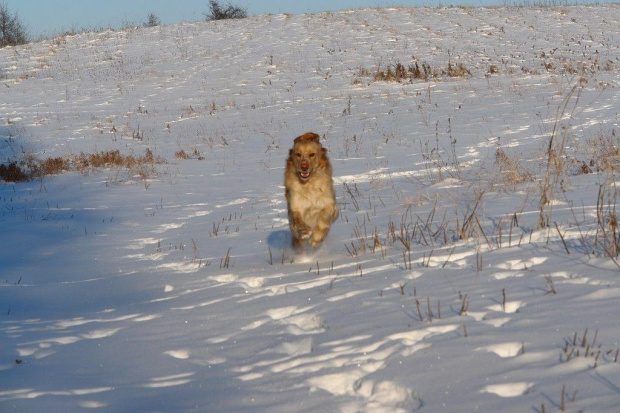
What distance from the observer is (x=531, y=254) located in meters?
5.33

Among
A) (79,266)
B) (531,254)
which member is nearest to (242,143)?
(79,266)

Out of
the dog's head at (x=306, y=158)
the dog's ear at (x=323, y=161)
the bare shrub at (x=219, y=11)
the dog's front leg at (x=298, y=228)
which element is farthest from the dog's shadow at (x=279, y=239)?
the bare shrub at (x=219, y=11)

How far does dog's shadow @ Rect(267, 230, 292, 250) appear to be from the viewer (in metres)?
7.84

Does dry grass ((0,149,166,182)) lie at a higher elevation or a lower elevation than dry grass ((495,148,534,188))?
higher

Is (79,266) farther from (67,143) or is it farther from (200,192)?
(67,143)

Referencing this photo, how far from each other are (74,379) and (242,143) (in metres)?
13.3

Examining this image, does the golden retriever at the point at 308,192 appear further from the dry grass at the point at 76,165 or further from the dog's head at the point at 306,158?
the dry grass at the point at 76,165

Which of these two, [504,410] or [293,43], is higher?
[293,43]

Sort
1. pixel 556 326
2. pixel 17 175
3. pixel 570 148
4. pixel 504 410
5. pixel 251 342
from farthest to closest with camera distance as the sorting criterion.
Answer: pixel 17 175 < pixel 570 148 < pixel 251 342 < pixel 556 326 < pixel 504 410

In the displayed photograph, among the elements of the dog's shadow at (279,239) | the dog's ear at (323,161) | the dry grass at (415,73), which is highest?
the dry grass at (415,73)

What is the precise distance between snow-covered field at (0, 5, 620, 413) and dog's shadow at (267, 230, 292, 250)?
45mm

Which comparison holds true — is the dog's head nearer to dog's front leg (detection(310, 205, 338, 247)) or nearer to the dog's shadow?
dog's front leg (detection(310, 205, 338, 247))

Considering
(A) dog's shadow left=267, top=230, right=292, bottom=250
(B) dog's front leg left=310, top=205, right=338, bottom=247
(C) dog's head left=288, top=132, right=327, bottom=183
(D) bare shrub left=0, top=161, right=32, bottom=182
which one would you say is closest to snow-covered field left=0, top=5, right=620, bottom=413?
(A) dog's shadow left=267, top=230, right=292, bottom=250

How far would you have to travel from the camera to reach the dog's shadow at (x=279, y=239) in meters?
7.84
